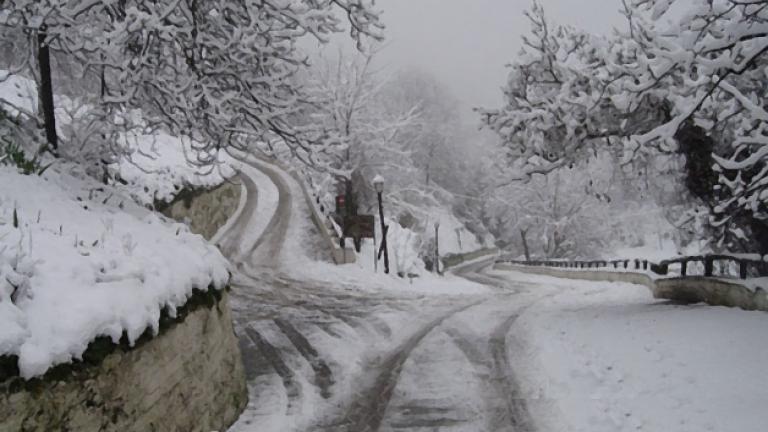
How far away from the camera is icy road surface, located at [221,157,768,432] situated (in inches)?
257

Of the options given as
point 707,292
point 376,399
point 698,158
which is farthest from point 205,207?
point 376,399

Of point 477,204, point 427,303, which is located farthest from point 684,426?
point 477,204

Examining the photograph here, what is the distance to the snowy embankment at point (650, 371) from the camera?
6094 millimetres


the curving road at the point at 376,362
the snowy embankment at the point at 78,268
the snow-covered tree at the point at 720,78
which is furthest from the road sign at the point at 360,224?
the snowy embankment at the point at 78,268

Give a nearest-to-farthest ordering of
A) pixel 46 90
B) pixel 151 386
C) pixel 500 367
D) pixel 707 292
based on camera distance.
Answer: pixel 151 386 < pixel 46 90 < pixel 500 367 < pixel 707 292

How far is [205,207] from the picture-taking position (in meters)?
26.1

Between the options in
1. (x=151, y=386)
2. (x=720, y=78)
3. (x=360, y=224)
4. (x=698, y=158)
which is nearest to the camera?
(x=151, y=386)

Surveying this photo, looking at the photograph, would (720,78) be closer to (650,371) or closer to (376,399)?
(650,371)

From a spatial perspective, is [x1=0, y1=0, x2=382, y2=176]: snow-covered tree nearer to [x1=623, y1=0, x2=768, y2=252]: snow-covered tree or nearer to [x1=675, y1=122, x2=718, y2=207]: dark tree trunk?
[x1=623, y1=0, x2=768, y2=252]: snow-covered tree

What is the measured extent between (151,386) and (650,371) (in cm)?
583

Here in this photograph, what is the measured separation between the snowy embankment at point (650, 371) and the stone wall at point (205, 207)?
1407 centimetres

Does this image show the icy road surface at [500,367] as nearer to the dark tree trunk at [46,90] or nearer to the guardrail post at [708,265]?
the guardrail post at [708,265]

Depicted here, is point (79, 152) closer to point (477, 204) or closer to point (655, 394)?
point (655, 394)

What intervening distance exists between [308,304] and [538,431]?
28.9ft
